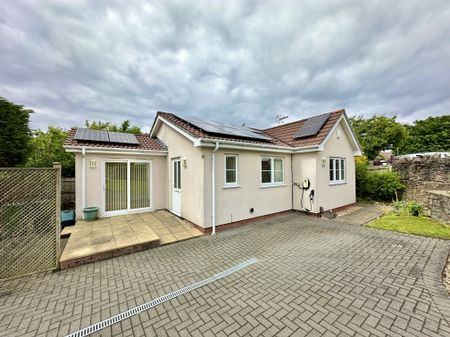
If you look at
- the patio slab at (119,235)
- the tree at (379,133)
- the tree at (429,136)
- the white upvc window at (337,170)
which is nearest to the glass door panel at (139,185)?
the patio slab at (119,235)

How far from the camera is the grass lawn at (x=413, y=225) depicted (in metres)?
6.50

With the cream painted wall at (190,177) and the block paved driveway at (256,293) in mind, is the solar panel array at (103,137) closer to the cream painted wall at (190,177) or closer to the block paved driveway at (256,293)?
the cream painted wall at (190,177)

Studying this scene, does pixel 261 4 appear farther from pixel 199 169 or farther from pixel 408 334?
pixel 408 334

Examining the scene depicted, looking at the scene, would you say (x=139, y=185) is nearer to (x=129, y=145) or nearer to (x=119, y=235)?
(x=129, y=145)

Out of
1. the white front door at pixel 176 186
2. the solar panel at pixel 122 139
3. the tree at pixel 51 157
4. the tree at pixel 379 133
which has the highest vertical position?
the tree at pixel 379 133

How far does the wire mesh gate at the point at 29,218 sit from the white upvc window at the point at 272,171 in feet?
24.2

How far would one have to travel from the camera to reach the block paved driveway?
265 cm

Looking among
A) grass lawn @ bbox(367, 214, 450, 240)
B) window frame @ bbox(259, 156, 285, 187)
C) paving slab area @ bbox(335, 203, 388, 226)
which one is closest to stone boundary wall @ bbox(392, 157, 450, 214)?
paving slab area @ bbox(335, 203, 388, 226)

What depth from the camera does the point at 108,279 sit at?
13.1ft

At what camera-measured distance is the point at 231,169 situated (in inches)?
299

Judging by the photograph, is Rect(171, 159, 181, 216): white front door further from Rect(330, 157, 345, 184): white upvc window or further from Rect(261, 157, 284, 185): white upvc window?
Rect(330, 157, 345, 184): white upvc window

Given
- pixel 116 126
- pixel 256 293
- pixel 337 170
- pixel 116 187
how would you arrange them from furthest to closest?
pixel 116 126 → pixel 337 170 → pixel 116 187 → pixel 256 293

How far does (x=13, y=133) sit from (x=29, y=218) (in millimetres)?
7463

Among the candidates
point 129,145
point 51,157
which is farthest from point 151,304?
point 51,157
